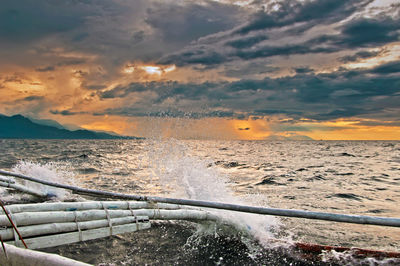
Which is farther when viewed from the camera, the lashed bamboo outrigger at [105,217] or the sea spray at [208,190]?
the sea spray at [208,190]

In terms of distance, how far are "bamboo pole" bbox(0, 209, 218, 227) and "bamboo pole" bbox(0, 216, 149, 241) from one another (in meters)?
0.07

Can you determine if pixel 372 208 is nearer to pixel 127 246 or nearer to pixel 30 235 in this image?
pixel 127 246

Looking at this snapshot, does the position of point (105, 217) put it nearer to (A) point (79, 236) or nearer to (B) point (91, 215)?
(B) point (91, 215)

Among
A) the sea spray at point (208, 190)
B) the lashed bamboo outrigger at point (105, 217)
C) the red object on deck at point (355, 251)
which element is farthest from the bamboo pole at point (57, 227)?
the red object on deck at point (355, 251)

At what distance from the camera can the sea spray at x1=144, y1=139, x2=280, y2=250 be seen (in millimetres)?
5758

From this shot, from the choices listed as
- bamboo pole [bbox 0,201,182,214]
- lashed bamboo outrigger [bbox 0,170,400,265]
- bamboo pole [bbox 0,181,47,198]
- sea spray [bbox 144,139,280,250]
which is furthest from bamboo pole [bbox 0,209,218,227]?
bamboo pole [bbox 0,181,47,198]

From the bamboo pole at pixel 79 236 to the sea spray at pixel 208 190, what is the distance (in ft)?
3.93

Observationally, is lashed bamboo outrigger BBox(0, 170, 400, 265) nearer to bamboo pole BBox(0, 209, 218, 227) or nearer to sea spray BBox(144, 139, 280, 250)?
bamboo pole BBox(0, 209, 218, 227)

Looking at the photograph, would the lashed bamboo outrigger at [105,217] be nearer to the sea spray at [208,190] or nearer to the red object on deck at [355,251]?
the red object on deck at [355,251]

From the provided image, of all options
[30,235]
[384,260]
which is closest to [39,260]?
[30,235]

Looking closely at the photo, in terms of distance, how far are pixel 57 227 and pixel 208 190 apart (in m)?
4.95

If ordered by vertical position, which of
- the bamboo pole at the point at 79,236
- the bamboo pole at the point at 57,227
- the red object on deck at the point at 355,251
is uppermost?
the bamboo pole at the point at 57,227

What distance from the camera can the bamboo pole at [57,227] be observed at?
13.2 ft

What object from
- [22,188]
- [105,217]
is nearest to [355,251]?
[105,217]
